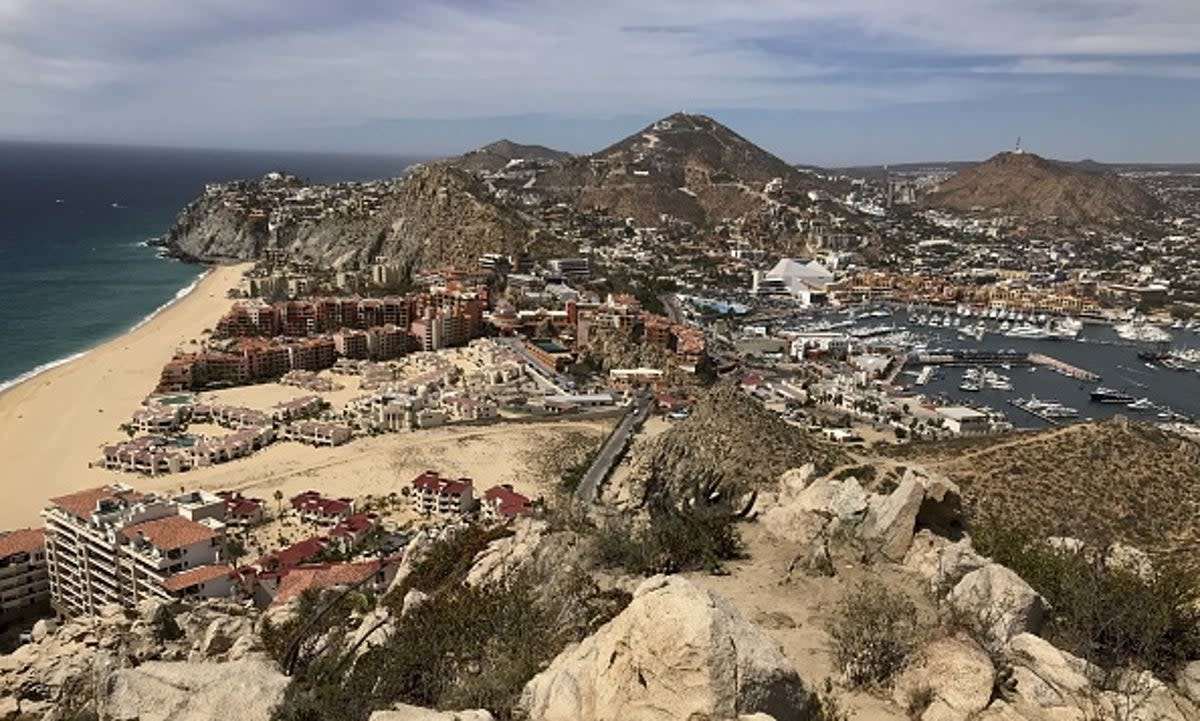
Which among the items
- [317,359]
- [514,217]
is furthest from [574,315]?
[514,217]

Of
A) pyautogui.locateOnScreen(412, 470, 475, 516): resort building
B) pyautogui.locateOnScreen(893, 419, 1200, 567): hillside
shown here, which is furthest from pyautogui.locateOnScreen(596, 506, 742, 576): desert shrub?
pyautogui.locateOnScreen(412, 470, 475, 516): resort building

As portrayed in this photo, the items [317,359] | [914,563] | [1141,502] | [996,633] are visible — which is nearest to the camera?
[996,633]

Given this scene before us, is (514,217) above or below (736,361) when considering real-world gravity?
above

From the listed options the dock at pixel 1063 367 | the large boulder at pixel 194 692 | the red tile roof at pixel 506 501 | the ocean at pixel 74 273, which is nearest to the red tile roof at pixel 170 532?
the red tile roof at pixel 506 501

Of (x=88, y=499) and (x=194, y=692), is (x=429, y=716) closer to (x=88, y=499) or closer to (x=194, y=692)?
(x=194, y=692)

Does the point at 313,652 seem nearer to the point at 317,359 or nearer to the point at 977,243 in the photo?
the point at 317,359

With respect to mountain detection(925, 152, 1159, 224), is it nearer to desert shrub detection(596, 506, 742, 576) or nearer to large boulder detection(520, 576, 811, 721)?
desert shrub detection(596, 506, 742, 576)

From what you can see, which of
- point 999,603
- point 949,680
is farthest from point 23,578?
point 949,680
